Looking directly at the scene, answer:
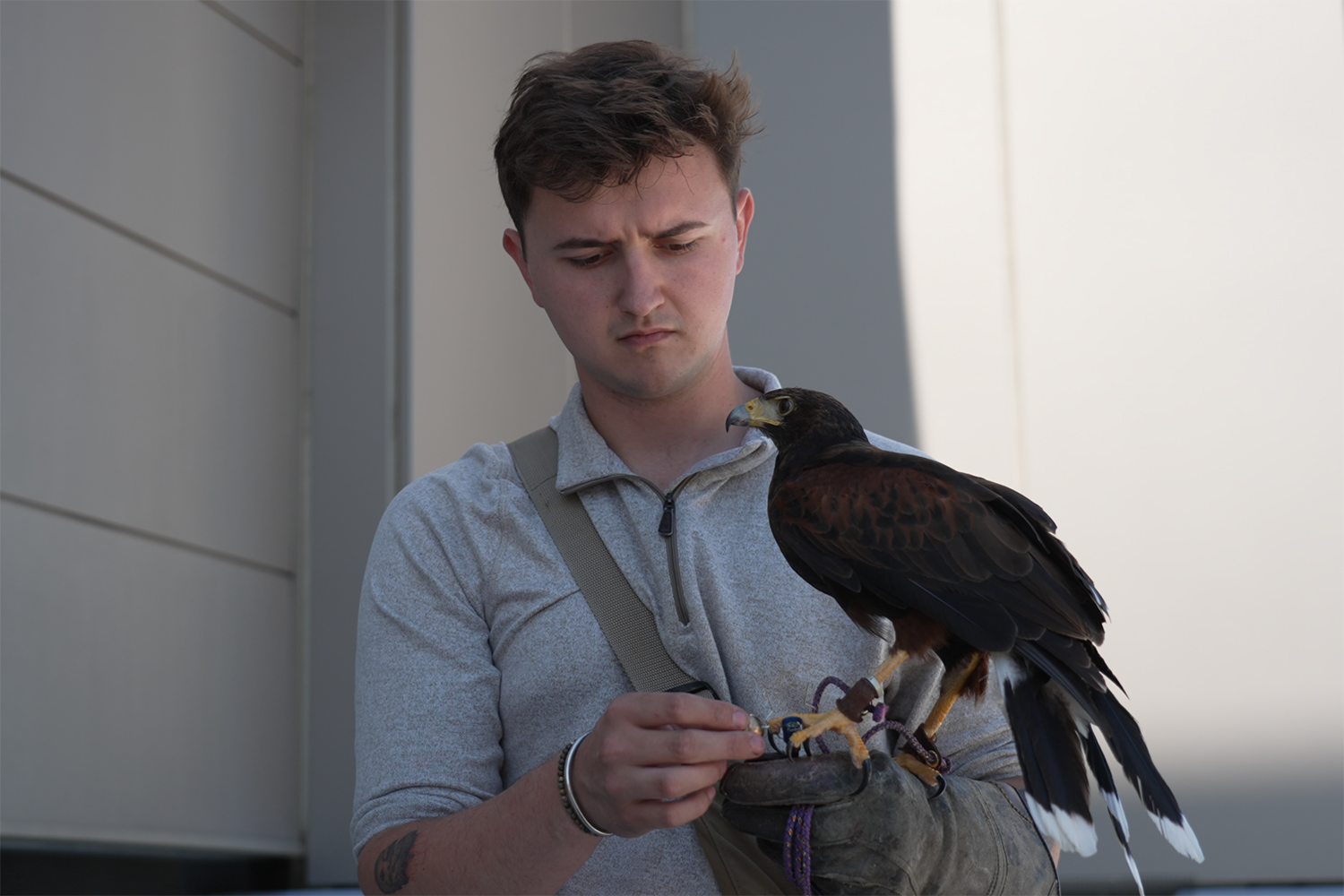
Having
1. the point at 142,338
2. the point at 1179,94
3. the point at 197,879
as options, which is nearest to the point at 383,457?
the point at 142,338

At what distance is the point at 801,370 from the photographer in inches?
180

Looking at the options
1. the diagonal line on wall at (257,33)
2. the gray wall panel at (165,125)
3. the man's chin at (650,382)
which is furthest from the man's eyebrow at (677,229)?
the diagonal line on wall at (257,33)

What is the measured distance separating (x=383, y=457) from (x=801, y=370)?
6.06 ft

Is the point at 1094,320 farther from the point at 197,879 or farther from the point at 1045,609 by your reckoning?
the point at 197,879

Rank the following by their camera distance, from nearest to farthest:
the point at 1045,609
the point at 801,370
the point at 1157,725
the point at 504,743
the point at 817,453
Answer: the point at 1045,609 → the point at 817,453 → the point at 504,743 → the point at 1157,725 → the point at 801,370

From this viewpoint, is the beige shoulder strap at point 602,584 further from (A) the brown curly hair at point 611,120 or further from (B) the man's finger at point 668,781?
(A) the brown curly hair at point 611,120

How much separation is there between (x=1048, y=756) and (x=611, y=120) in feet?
4.55

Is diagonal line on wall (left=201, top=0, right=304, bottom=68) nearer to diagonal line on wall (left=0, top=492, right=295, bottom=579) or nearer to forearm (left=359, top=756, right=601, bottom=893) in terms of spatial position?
diagonal line on wall (left=0, top=492, right=295, bottom=579)

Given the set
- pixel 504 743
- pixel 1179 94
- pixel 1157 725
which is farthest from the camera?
pixel 1179 94

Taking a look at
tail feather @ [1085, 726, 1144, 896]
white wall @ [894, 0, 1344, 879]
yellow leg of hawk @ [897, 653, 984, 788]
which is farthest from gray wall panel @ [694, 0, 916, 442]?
tail feather @ [1085, 726, 1144, 896]

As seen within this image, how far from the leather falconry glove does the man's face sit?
Result: 2.87 feet

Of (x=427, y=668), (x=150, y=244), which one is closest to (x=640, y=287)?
(x=427, y=668)

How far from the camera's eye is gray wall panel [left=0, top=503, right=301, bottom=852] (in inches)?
143

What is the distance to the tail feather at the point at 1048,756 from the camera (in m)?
1.56
